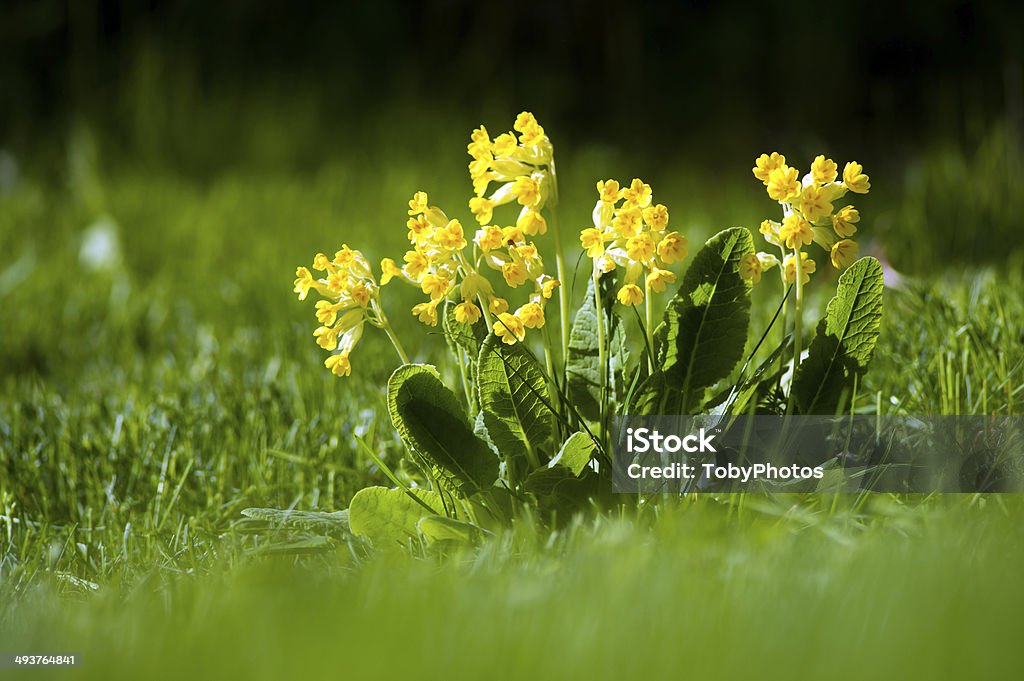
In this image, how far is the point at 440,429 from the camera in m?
1.51

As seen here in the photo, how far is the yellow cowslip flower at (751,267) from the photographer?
153 centimetres

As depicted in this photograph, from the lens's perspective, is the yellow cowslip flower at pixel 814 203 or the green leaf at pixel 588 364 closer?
the yellow cowslip flower at pixel 814 203

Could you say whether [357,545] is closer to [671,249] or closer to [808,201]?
[671,249]

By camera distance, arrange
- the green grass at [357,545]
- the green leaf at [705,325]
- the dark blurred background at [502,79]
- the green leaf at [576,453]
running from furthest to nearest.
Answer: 1. the dark blurred background at [502,79]
2. the green leaf at [705,325]
3. the green leaf at [576,453]
4. the green grass at [357,545]

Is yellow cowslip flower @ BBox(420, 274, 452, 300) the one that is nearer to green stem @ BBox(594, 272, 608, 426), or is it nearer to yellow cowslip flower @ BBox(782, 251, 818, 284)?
green stem @ BBox(594, 272, 608, 426)

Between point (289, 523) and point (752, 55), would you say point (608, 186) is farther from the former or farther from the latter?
point (752, 55)

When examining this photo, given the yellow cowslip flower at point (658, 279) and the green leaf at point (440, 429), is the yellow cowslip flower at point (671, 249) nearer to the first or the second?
the yellow cowslip flower at point (658, 279)

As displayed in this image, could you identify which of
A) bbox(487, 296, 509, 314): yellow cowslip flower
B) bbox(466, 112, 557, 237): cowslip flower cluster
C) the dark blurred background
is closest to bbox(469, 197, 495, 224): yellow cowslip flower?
bbox(466, 112, 557, 237): cowslip flower cluster

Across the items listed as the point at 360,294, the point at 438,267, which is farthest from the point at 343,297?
the point at 438,267

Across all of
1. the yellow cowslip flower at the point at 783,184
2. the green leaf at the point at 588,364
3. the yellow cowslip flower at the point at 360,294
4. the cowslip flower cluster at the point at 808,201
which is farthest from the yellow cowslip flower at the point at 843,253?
the yellow cowslip flower at the point at 360,294

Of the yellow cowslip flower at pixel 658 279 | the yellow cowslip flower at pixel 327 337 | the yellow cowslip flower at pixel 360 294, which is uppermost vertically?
the yellow cowslip flower at pixel 658 279

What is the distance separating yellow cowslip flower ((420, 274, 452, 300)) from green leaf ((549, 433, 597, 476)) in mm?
252

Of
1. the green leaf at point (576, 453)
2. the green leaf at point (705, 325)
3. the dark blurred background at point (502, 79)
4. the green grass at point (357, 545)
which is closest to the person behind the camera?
the green grass at point (357, 545)

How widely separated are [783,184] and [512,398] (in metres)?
0.45
